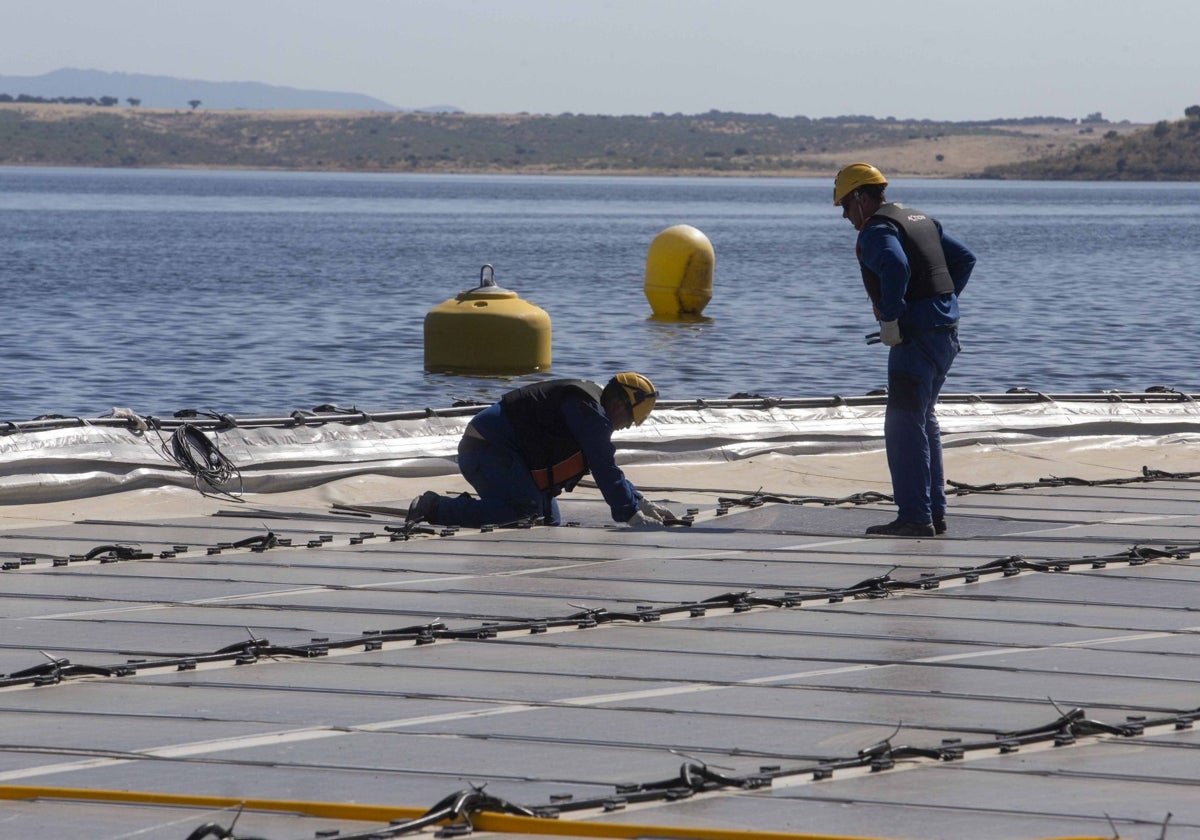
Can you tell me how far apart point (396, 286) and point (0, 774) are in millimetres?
40784

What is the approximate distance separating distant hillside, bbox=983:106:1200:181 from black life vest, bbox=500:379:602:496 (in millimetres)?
159625

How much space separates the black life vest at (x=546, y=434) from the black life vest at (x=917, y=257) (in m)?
1.63

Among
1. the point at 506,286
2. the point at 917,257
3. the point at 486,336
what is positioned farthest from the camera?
the point at 506,286

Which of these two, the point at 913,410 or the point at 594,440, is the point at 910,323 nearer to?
the point at 913,410

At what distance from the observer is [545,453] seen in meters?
9.18

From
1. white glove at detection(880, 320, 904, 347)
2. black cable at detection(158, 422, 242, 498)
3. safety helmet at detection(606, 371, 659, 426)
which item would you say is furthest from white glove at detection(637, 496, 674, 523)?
black cable at detection(158, 422, 242, 498)

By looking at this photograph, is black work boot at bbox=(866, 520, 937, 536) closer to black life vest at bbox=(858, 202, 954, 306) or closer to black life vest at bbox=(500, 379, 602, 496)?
black life vest at bbox=(858, 202, 954, 306)

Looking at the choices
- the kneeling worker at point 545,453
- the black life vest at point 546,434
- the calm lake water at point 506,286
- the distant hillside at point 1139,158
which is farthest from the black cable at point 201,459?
the distant hillside at point 1139,158

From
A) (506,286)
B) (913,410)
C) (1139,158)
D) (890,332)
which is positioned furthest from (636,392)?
(1139,158)

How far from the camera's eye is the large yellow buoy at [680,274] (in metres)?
33.8

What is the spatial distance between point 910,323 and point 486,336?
44.8ft

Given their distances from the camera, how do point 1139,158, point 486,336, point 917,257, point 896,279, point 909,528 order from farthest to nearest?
point 1139,158 < point 486,336 < point 909,528 < point 917,257 < point 896,279

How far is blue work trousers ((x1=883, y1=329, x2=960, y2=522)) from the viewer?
8805mm

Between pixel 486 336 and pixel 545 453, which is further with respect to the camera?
pixel 486 336
